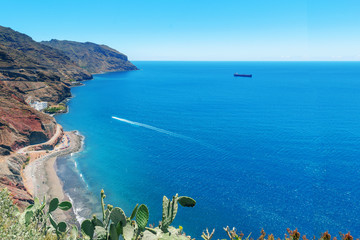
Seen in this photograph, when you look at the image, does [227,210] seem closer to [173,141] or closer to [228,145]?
[228,145]

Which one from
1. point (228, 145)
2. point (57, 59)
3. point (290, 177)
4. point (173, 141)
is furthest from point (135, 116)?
point (57, 59)

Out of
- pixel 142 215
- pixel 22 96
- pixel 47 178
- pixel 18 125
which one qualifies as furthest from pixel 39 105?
pixel 142 215

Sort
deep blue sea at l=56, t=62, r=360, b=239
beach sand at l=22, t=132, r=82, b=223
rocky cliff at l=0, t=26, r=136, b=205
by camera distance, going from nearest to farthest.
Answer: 1. deep blue sea at l=56, t=62, r=360, b=239
2. beach sand at l=22, t=132, r=82, b=223
3. rocky cliff at l=0, t=26, r=136, b=205

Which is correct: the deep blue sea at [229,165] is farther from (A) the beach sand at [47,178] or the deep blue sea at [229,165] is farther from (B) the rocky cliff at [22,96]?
(B) the rocky cliff at [22,96]

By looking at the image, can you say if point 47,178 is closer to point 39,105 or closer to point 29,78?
point 39,105

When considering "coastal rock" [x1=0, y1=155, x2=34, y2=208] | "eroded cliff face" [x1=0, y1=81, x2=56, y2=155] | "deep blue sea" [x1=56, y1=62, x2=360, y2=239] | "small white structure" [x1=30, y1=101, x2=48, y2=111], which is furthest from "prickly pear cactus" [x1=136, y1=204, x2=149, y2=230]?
"small white structure" [x1=30, y1=101, x2=48, y2=111]

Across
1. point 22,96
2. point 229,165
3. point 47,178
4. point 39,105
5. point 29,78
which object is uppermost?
point 29,78

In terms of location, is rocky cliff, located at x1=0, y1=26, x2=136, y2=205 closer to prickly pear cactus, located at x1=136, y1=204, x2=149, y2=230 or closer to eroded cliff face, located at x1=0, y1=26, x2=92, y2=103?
eroded cliff face, located at x1=0, y1=26, x2=92, y2=103

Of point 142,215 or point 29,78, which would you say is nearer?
point 142,215
